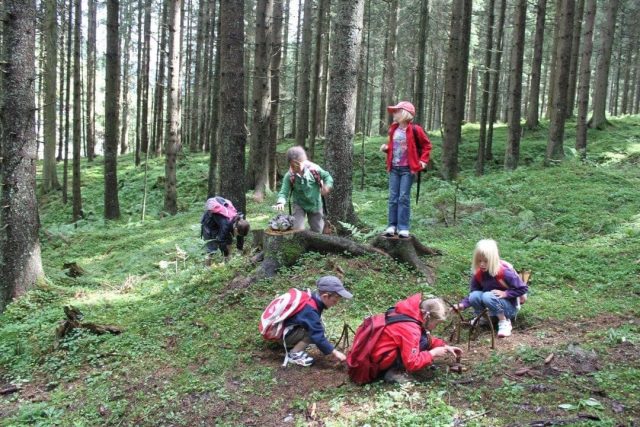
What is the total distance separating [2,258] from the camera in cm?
788

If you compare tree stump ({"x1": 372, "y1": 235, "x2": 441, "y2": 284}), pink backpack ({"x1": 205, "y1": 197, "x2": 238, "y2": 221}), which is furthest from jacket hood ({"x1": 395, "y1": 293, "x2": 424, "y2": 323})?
pink backpack ({"x1": 205, "y1": 197, "x2": 238, "y2": 221})

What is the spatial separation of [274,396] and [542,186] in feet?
36.1

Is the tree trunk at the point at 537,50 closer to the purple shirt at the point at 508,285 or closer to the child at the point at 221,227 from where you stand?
the child at the point at 221,227

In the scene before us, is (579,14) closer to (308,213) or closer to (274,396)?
(308,213)

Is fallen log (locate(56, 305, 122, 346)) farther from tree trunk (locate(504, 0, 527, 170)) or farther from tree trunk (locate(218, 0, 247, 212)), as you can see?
tree trunk (locate(504, 0, 527, 170))

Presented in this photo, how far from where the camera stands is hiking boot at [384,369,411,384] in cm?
448

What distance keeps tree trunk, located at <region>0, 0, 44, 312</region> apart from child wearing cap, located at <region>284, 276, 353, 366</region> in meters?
5.19

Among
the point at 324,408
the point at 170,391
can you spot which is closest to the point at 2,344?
the point at 170,391

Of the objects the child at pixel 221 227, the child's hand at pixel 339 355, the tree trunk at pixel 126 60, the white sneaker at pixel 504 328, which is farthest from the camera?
the tree trunk at pixel 126 60

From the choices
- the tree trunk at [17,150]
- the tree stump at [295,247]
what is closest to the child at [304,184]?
the tree stump at [295,247]

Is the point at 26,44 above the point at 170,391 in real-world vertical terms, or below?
above

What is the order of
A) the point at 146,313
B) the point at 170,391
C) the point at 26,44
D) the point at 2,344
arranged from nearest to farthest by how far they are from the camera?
1. the point at 170,391
2. the point at 2,344
3. the point at 146,313
4. the point at 26,44

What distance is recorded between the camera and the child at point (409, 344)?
14.5ft

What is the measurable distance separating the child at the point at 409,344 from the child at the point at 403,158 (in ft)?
8.44
